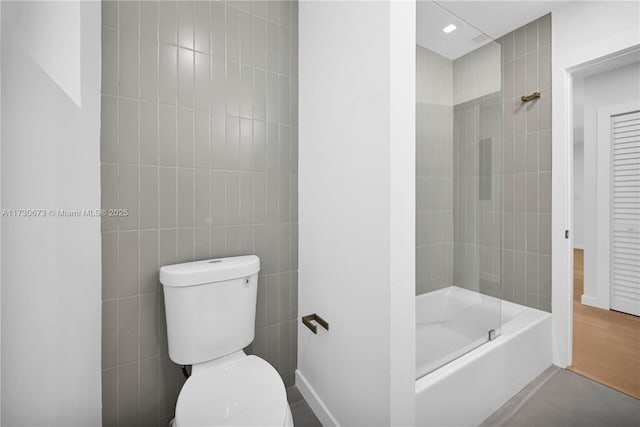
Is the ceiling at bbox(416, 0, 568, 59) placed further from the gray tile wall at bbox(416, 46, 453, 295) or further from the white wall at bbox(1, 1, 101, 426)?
the white wall at bbox(1, 1, 101, 426)

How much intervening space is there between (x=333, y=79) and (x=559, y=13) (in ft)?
5.65

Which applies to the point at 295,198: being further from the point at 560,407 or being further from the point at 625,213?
the point at 625,213

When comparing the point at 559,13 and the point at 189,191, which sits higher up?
the point at 559,13

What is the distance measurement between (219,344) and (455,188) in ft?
4.61

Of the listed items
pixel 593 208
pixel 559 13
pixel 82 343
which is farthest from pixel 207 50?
pixel 593 208

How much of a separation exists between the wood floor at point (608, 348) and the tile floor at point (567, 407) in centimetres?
11

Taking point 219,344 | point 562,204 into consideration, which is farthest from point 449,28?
point 219,344

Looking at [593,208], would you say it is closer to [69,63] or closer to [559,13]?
[559,13]

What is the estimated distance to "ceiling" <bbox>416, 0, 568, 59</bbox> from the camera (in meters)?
1.27

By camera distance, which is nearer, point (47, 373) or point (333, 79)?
point (47, 373)

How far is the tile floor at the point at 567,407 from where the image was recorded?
1353 mm

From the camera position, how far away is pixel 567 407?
4.75 feet

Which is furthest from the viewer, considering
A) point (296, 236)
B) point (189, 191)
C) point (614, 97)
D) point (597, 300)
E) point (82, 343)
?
point (597, 300)

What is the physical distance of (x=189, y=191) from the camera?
51.1 inches
